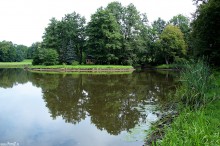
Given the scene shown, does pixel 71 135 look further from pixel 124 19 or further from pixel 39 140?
pixel 124 19

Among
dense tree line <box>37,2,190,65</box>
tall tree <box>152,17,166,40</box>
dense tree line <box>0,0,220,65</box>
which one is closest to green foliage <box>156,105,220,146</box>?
dense tree line <box>0,0,220,65</box>

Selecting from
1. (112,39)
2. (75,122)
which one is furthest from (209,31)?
(112,39)

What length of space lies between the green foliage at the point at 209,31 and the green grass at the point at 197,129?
7.52 meters

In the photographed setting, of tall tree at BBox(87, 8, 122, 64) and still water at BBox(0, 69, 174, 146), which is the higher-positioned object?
tall tree at BBox(87, 8, 122, 64)

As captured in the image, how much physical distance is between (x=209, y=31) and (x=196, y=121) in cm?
1120

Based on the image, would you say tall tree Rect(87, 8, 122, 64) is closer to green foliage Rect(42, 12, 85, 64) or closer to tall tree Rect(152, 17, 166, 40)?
green foliage Rect(42, 12, 85, 64)

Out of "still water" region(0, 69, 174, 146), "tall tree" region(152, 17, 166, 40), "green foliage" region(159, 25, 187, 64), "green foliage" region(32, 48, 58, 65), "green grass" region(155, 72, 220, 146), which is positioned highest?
"tall tree" region(152, 17, 166, 40)

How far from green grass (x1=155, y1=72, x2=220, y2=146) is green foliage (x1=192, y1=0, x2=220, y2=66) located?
24.7 ft

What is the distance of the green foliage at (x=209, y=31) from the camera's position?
13281 mm

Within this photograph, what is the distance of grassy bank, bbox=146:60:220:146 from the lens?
148 inches

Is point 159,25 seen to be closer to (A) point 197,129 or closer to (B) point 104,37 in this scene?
(B) point 104,37

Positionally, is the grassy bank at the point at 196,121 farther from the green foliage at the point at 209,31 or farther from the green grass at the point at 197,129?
the green foliage at the point at 209,31

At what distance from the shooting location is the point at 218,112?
19.4 feet

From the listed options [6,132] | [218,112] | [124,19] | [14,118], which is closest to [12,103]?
[14,118]
